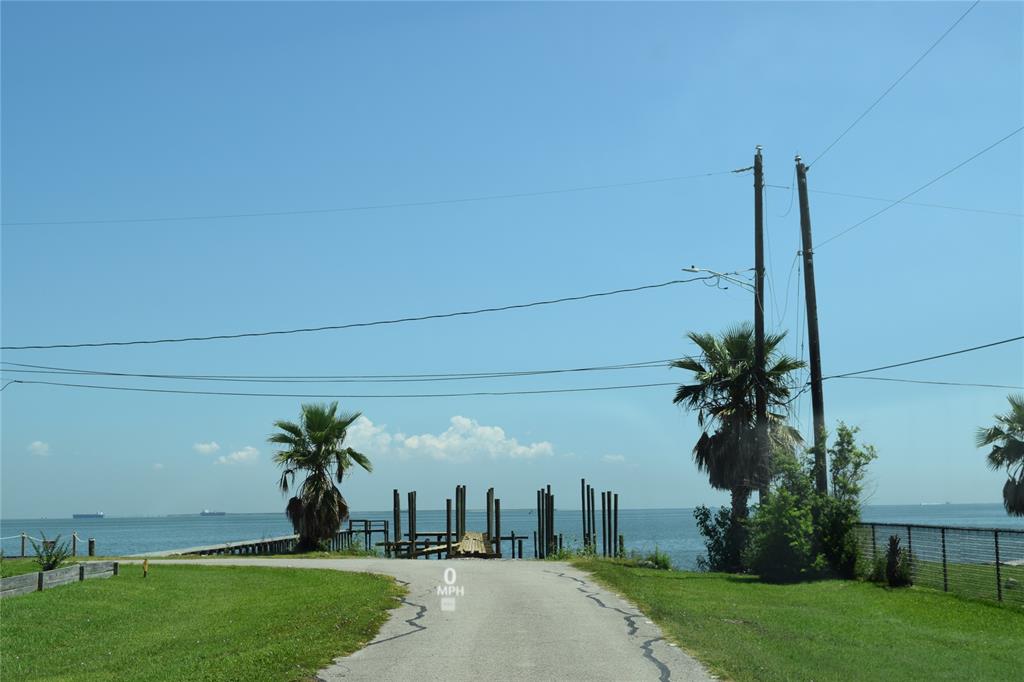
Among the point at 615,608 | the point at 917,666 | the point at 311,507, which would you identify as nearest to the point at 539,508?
the point at 311,507

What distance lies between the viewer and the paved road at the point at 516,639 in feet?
36.1

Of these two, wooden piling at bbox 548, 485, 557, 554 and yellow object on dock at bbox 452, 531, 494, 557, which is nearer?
yellow object on dock at bbox 452, 531, 494, 557

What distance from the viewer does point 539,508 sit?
48219mm

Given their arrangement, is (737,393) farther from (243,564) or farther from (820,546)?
(243,564)

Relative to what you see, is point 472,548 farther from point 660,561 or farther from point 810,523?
point 810,523

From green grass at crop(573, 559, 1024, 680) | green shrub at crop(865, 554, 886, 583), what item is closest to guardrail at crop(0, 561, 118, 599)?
green grass at crop(573, 559, 1024, 680)

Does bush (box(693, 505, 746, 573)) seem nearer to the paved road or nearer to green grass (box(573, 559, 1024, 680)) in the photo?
green grass (box(573, 559, 1024, 680))

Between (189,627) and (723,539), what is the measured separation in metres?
16.7

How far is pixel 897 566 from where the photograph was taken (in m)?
20.9

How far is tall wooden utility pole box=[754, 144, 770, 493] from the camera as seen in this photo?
1047 inches

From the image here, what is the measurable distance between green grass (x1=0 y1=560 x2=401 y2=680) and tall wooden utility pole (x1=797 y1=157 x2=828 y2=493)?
1066cm

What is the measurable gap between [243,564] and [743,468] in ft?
48.3

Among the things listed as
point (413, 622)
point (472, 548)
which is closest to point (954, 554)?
point (413, 622)

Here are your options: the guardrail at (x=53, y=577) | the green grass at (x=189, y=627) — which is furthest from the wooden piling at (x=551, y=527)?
the guardrail at (x=53, y=577)
